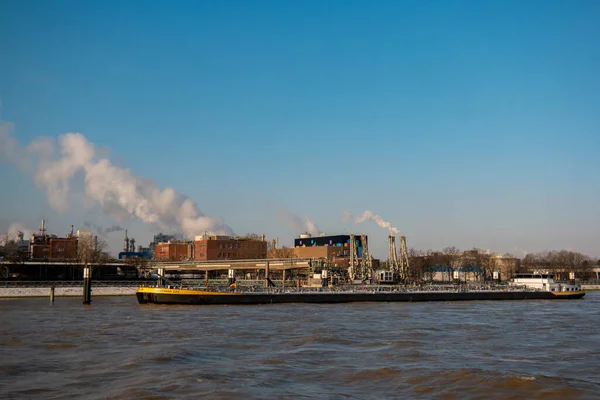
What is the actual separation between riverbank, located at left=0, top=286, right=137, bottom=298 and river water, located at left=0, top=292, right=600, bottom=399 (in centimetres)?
2692

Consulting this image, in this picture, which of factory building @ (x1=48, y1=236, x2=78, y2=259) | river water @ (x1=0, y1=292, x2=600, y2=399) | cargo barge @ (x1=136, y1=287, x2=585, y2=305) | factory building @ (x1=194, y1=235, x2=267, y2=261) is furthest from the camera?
A: factory building @ (x1=194, y1=235, x2=267, y2=261)

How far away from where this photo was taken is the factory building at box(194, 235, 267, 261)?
178375 mm

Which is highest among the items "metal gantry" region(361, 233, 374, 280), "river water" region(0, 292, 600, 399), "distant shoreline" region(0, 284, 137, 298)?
"metal gantry" region(361, 233, 374, 280)

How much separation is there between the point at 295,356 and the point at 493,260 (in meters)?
161

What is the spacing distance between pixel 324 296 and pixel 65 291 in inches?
1545

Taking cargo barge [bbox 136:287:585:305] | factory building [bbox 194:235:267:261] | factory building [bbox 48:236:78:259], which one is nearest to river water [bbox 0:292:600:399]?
cargo barge [bbox 136:287:585:305]

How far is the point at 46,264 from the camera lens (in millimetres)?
111188

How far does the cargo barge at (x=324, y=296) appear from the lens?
246 ft

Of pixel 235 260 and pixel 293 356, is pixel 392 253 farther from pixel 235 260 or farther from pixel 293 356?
pixel 293 356

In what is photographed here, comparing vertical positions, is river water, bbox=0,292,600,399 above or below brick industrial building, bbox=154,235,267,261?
below

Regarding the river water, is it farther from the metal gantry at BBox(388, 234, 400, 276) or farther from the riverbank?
the metal gantry at BBox(388, 234, 400, 276)

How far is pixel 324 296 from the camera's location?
8456 centimetres

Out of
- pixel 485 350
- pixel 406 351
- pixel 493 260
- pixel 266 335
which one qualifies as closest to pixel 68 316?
pixel 266 335

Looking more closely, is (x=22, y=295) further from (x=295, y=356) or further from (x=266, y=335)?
(x=295, y=356)
